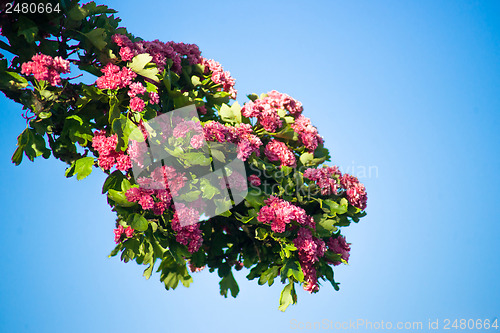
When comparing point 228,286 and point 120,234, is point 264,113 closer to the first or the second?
point 120,234

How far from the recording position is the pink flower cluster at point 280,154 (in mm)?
5258

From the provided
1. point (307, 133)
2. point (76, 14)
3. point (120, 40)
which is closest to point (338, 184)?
point (307, 133)

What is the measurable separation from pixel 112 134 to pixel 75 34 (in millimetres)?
1056

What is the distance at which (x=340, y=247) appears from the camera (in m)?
5.68

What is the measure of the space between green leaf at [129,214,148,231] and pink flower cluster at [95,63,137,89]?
123 cm

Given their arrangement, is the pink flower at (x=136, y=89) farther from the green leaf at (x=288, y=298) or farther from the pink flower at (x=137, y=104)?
the green leaf at (x=288, y=298)

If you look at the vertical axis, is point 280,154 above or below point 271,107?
below

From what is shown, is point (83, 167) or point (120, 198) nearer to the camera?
point (120, 198)

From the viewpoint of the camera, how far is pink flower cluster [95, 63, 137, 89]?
4.57 m

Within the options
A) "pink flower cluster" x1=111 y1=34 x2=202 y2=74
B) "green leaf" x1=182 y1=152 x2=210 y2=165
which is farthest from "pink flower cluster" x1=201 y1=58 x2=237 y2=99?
"green leaf" x1=182 y1=152 x2=210 y2=165

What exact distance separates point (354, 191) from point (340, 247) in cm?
70

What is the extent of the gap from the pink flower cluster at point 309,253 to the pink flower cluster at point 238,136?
99 centimetres

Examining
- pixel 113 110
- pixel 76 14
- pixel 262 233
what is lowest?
pixel 262 233

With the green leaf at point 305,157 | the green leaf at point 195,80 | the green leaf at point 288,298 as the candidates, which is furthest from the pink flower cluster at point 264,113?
the green leaf at point 288,298
